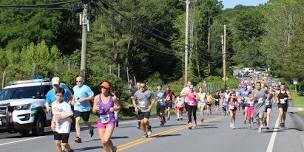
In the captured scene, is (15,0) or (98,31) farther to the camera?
(98,31)

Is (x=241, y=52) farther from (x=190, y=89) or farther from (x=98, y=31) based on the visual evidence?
(x=190, y=89)

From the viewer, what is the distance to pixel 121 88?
40812mm

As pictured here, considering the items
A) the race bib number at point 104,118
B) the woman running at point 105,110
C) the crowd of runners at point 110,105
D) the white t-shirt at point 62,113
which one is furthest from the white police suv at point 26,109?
the race bib number at point 104,118

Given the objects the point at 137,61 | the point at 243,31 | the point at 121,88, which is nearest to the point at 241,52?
the point at 243,31

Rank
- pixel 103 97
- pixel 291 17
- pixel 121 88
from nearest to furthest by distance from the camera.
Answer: pixel 103 97, pixel 121 88, pixel 291 17

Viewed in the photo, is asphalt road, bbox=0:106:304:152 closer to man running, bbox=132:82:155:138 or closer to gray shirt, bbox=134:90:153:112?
man running, bbox=132:82:155:138

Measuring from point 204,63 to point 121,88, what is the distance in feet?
247

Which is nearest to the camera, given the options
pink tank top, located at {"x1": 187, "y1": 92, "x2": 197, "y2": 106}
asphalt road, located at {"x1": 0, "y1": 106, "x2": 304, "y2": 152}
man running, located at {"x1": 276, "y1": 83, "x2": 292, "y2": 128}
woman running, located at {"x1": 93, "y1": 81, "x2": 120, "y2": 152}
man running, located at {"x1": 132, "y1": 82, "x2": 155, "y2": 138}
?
woman running, located at {"x1": 93, "y1": 81, "x2": 120, "y2": 152}

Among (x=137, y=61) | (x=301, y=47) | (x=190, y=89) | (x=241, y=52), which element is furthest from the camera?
(x=241, y=52)

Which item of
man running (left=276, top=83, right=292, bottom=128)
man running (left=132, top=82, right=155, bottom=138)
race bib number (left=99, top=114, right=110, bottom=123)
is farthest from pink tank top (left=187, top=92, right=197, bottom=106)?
race bib number (left=99, top=114, right=110, bottom=123)

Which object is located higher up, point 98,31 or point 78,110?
point 98,31

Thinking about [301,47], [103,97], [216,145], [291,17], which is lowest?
[216,145]

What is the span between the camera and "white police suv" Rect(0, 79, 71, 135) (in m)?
21.6

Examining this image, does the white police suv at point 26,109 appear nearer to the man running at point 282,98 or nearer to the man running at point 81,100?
the man running at point 81,100
